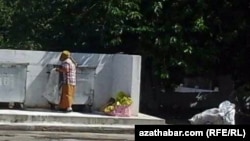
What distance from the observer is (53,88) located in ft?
54.0

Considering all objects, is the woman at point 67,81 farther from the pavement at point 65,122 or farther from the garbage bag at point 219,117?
the garbage bag at point 219,117

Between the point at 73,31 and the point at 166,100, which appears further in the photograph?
the point at 166,100

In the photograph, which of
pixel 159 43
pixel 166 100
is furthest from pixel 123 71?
pixel 166 100

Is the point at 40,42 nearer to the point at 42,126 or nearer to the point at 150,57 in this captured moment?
the point at 150,57

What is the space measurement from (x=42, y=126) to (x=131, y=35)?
6.16 metres

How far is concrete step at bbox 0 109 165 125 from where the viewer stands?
14906 millimetres

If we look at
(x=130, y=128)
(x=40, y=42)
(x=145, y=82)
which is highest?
(x=40, y=42)

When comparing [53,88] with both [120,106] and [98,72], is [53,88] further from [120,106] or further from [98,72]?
[120,106]

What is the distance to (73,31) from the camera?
2089cm

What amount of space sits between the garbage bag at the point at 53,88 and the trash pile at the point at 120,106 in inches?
53.1

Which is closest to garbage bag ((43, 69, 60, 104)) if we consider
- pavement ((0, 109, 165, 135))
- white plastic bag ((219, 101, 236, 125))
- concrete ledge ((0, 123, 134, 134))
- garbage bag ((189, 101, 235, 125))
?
pavement ((0, 109, 165, 135))

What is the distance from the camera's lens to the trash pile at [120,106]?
52.4 ft

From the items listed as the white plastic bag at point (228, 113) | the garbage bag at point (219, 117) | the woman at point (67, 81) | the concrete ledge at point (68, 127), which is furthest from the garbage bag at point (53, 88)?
the white plastic bag at point (228, 113)

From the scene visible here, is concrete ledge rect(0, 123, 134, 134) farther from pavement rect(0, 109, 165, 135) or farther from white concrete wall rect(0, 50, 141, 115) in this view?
white concrete wall rect(0, 50, 141, 115)
